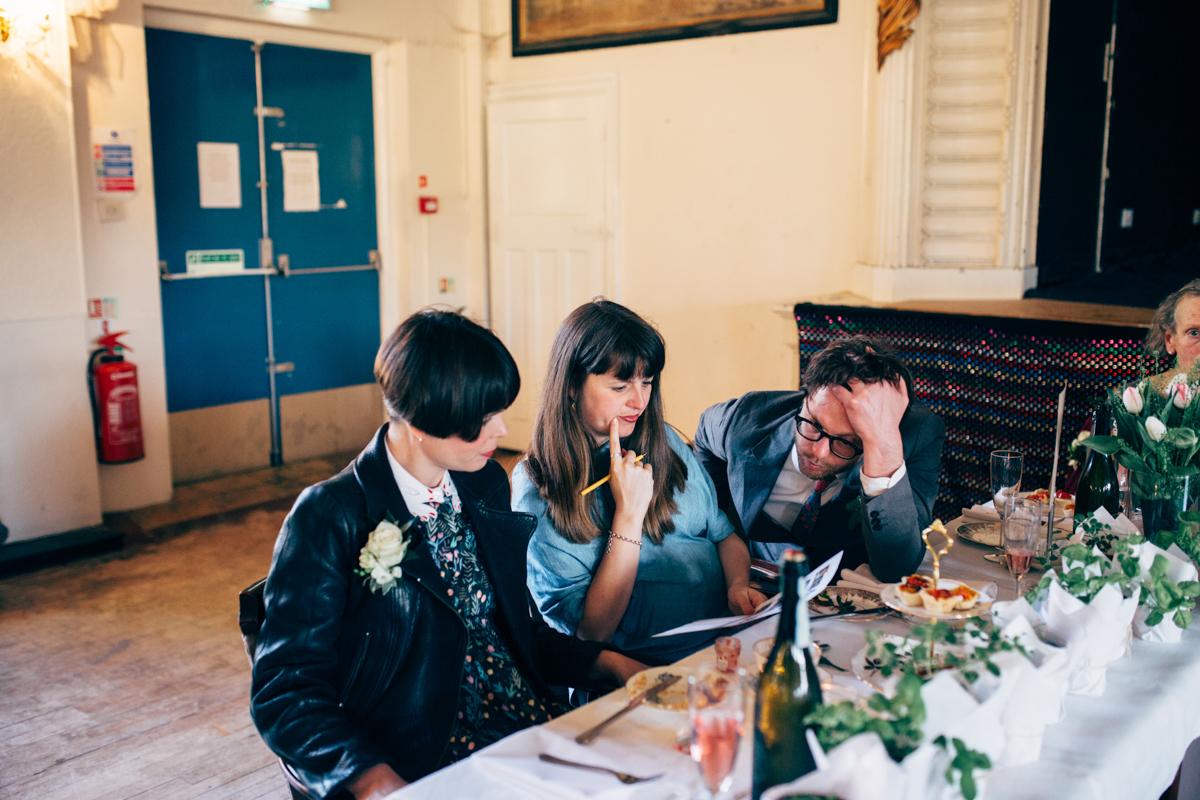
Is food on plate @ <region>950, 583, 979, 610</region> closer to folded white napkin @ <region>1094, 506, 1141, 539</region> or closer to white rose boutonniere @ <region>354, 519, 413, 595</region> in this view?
folded white napkin @ <region>1094, 506, 1141, 539</region>

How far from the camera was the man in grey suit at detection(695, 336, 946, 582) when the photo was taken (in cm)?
194

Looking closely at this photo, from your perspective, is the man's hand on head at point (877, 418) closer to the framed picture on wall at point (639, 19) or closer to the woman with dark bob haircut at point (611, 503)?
the woman with dark bob haircut at point (611, 503)

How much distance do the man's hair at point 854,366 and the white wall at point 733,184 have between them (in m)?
2.82

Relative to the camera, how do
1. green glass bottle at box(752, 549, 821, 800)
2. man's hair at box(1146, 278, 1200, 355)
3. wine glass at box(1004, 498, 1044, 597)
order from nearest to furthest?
green glass bottle at box(752, 549, 821, 800) < wine glass at box(1004, 498, 1044, 597) < man's hair at box(1146, 278, 1200, 355)

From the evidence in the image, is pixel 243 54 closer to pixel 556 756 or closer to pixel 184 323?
pixel 184 323

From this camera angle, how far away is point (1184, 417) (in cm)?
176

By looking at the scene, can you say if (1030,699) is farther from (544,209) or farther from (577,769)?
(544,209)

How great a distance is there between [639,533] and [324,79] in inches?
177

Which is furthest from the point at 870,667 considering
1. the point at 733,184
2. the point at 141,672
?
the point at 733,184

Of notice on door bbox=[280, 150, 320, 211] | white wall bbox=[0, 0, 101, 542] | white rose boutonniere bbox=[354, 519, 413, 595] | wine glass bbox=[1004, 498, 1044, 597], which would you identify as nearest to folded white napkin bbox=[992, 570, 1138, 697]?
wine glass bbox=[1004, 498, 1044, 597]

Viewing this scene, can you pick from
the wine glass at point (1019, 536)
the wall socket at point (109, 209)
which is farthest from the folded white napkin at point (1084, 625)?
the wall socket at point (109, 209)

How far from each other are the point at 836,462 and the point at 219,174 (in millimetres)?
4114

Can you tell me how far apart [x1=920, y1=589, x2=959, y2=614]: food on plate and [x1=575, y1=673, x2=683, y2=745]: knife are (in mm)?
460

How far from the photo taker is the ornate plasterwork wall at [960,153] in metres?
4.18
